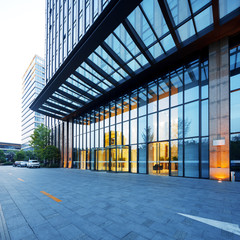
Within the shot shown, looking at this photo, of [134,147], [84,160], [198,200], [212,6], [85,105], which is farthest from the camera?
[84,160]

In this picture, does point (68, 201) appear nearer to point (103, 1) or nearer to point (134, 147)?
point (134, 147)

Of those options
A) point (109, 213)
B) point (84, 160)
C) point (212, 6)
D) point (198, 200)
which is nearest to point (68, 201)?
point (109, 213)

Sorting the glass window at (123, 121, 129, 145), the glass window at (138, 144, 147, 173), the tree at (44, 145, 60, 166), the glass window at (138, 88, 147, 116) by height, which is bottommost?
the tree at (44, 145, 60, 166)

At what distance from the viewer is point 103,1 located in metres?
14.2

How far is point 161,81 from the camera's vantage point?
48.3ft

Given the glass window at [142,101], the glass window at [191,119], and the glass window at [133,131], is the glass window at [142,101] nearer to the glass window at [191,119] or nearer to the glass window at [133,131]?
the glass window at [133,131]

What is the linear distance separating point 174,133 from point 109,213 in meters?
10.00

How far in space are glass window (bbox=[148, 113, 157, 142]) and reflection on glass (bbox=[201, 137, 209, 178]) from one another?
4.17 m

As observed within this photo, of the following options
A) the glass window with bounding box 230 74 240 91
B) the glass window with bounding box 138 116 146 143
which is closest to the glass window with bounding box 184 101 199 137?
the glass window with bounding box 230 74 240 91

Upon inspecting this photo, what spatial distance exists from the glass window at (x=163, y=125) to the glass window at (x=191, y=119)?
5.44 feet

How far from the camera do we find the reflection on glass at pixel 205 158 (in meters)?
11.0

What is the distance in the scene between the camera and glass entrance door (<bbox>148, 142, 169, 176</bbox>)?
13.5 m

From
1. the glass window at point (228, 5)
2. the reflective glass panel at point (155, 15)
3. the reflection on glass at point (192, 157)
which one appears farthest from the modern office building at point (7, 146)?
the glass window at point (228, 5)

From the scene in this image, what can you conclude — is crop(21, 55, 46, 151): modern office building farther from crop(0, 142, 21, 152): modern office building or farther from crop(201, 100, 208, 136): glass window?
crop(201, 100, 208, 136): glass window
